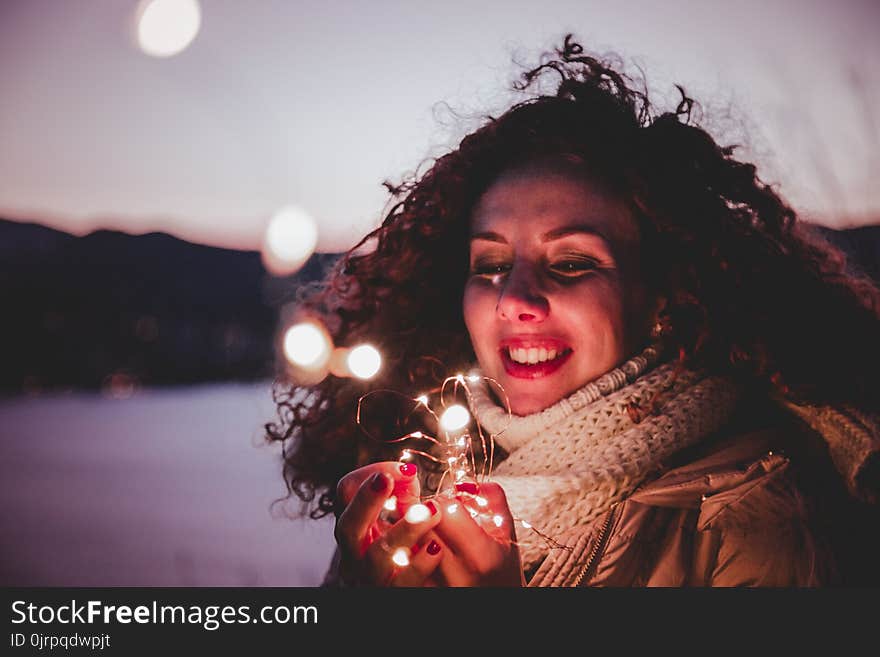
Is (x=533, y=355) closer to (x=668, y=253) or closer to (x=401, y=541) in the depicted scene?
(x=668, y=253)

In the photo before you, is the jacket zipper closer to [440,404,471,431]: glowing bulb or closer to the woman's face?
the woman's face

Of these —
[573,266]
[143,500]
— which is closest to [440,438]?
[573,266]

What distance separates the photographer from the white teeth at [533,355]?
1.69m

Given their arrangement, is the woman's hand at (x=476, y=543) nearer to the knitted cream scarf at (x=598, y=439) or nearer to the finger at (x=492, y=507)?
the finger at (x=492, y=507)

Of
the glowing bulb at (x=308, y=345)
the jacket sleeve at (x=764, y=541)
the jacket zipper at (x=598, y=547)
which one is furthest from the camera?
the glowing bulb at (x=308, y=345)

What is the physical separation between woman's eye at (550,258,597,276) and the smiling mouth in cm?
23

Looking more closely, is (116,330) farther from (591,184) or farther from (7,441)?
(591,184)

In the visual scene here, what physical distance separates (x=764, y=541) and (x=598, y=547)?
0.38m

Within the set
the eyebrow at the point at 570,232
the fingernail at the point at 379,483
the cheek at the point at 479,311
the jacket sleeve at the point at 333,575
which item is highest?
the eyebrow at the point at 570,232

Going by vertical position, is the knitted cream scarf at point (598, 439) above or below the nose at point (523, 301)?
below

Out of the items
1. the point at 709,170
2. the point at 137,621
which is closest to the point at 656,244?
→ the point at 709,170

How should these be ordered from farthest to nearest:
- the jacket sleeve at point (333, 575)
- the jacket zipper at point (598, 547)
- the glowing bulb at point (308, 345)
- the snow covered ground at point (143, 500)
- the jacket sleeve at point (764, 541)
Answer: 1. the snow covered ground at point (143, 500)
2. the jacket sleeve at point (333, 575)
3. the glowing bulb at point (308, 345)
4. the jacket zipper at point (598, 547)
5. the jacket sleeve at point (764, 541)

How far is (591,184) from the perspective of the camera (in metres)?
1.79

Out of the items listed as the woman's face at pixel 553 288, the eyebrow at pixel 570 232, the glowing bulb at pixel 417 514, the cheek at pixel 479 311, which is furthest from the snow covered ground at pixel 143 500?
the glowing bulb at pixel 417 514
